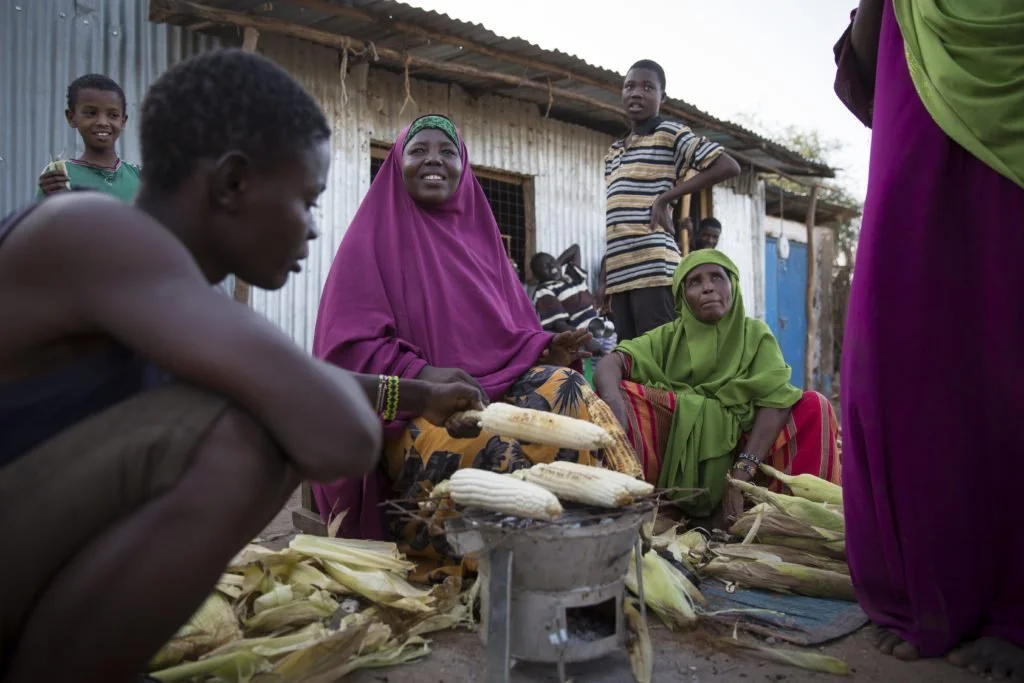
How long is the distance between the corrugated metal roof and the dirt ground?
509cm

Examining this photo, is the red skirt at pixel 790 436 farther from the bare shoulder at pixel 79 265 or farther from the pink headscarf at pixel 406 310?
the bare shoulder at pixel 79 265

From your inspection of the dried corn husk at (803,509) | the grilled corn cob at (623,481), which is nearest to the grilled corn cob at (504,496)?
the grilled corn cob at (623,481)

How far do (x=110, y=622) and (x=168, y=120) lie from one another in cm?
86

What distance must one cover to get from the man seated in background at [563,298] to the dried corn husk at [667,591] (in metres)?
5.00

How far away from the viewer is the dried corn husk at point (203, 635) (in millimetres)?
2215

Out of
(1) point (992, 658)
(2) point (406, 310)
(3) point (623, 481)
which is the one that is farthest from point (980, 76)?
(2) point (406, 310)

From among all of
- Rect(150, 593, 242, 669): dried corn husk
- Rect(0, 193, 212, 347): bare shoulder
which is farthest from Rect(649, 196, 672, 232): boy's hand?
Rect(0, 193, 212, 347): bare shoulder

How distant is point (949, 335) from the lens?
2.45 m

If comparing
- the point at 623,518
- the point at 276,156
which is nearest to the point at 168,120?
the point at 276,156

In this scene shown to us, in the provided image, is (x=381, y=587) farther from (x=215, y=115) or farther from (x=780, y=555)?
(x=215, y=115)

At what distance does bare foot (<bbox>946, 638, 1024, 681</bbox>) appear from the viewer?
2277mm

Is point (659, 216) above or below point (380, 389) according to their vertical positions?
Answer: above

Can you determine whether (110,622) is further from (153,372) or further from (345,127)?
(345,127)

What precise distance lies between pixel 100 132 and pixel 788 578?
13.6ft
